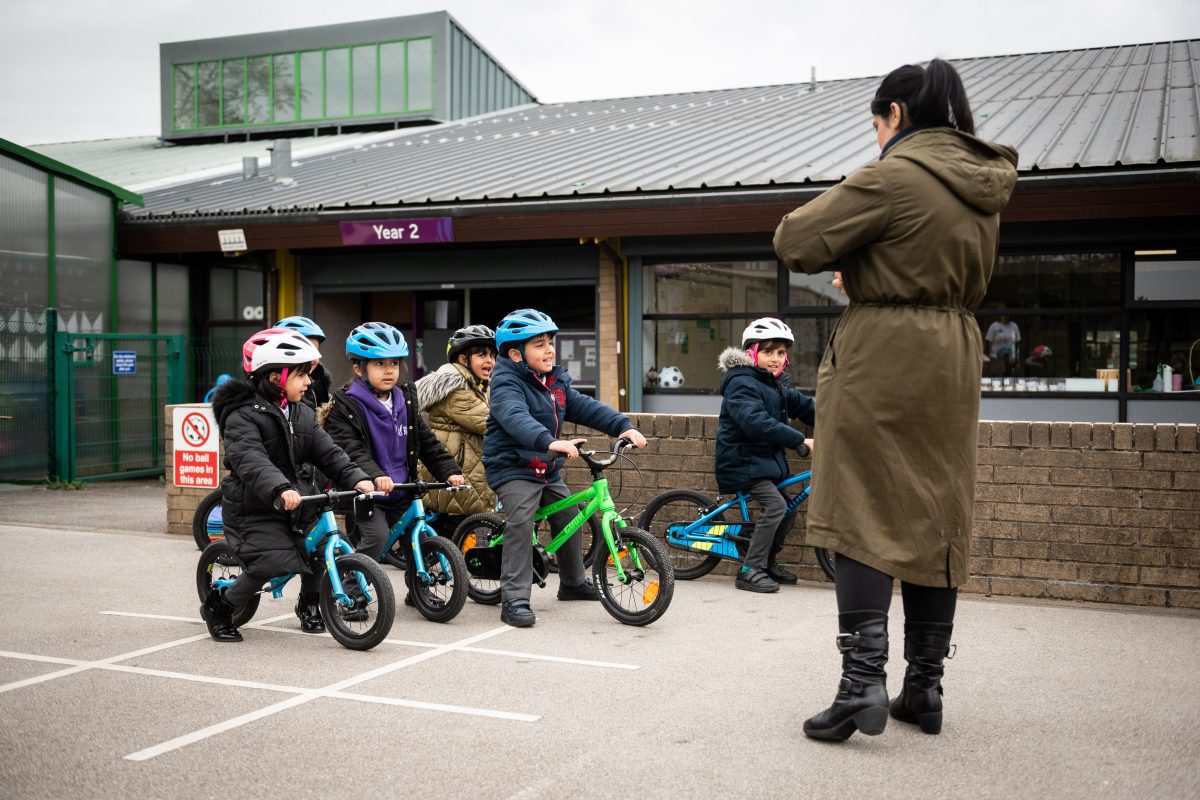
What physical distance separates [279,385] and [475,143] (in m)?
13.7

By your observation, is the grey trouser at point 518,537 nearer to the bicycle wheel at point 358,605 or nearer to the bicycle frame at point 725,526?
the bicycle wheel at point 358,605

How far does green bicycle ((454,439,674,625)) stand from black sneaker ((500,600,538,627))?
257mm

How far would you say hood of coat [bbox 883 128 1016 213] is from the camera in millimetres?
4082

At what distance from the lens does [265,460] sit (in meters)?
5.83

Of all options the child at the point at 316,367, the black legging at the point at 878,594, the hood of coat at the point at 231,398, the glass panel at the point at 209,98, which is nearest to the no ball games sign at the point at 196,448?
the child at the point at 316,367

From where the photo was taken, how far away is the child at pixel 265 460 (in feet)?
19.3

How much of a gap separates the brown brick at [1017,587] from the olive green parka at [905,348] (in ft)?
11.4

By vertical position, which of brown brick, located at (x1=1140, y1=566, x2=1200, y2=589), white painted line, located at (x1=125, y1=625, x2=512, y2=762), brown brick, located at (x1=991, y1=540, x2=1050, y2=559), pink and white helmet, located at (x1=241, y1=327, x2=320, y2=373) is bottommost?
white painted line, located at (x1=125, y1=625, x2=512, y2=762)

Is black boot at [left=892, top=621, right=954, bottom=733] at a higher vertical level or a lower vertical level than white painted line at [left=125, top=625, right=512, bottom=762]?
higher

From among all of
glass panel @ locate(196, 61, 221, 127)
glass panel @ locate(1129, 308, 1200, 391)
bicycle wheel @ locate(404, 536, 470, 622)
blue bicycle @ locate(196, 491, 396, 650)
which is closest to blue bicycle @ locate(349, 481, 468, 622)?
bicycle wheel @ locate(404, 536, 470, 622)

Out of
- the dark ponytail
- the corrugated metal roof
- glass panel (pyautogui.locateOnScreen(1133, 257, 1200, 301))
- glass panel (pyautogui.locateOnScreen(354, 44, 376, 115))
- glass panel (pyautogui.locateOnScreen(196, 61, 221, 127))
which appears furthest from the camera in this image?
glass panel (pyautogui.locateOnScreen(196, 61, 221, 127))

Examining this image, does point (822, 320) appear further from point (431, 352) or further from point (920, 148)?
point (920, 148)

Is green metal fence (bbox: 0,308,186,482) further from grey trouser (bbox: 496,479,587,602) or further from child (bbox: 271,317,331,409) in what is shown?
grey trouser (bbox: 496,479,587,602)

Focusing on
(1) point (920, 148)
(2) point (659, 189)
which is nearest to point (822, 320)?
(2) point (659, 189)
